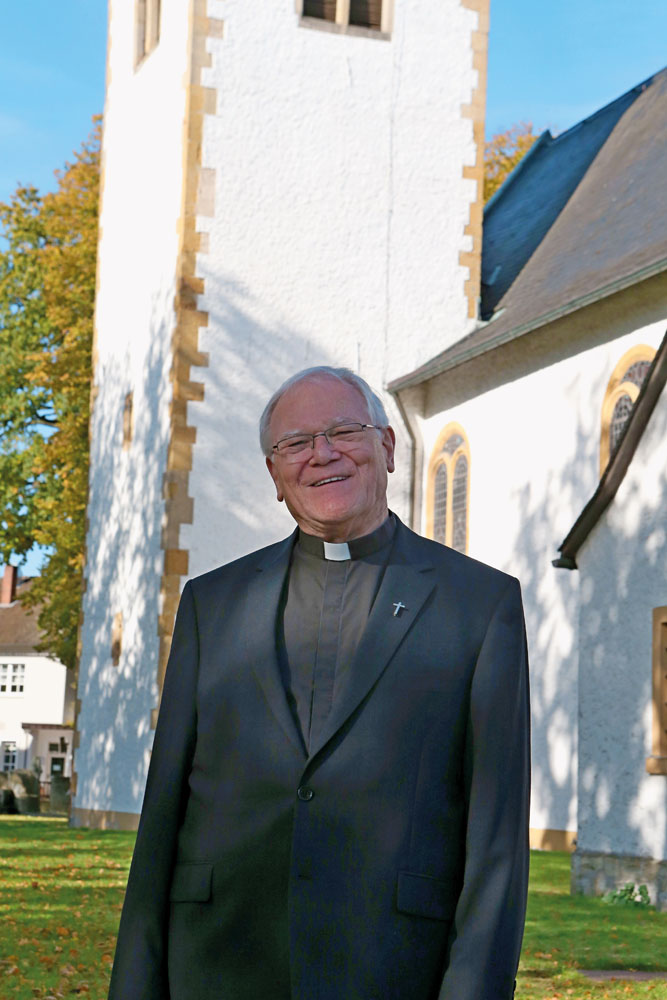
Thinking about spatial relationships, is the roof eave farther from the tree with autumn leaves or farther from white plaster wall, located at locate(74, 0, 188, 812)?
the tree with autumn leaves

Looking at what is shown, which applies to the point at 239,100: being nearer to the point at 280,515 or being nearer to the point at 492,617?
the point at 280,515

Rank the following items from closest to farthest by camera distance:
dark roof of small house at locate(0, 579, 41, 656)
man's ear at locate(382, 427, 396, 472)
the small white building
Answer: man's ear at locate(382, 427, 396, 472) < the small white building < dark roof of small house at locate(0, 579, 41, 656)

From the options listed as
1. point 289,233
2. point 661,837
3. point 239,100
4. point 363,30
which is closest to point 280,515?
point 289,233

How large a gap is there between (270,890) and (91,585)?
71.6ft

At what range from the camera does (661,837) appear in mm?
12773

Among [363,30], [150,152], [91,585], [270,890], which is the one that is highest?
[363,30]

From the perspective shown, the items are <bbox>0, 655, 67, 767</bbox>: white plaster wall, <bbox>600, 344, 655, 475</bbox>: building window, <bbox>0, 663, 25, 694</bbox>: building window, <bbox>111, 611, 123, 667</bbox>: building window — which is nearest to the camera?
<bbox>600, 344, 655, 475</bbox>: building window

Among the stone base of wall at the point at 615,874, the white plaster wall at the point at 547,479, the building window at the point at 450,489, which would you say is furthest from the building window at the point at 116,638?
the stone base of wall at the point at 615,874

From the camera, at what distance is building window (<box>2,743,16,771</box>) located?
225 ft

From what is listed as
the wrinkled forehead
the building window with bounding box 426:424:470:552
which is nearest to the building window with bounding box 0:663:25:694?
the building window with bounding box 426:424:470:552

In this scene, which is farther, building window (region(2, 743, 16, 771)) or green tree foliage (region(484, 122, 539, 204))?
building window (region(2, 743, 16, 771))

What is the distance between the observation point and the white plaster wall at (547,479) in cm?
1848

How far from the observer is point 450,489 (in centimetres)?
2195

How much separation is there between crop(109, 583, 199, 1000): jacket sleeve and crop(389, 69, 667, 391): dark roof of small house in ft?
44.4
